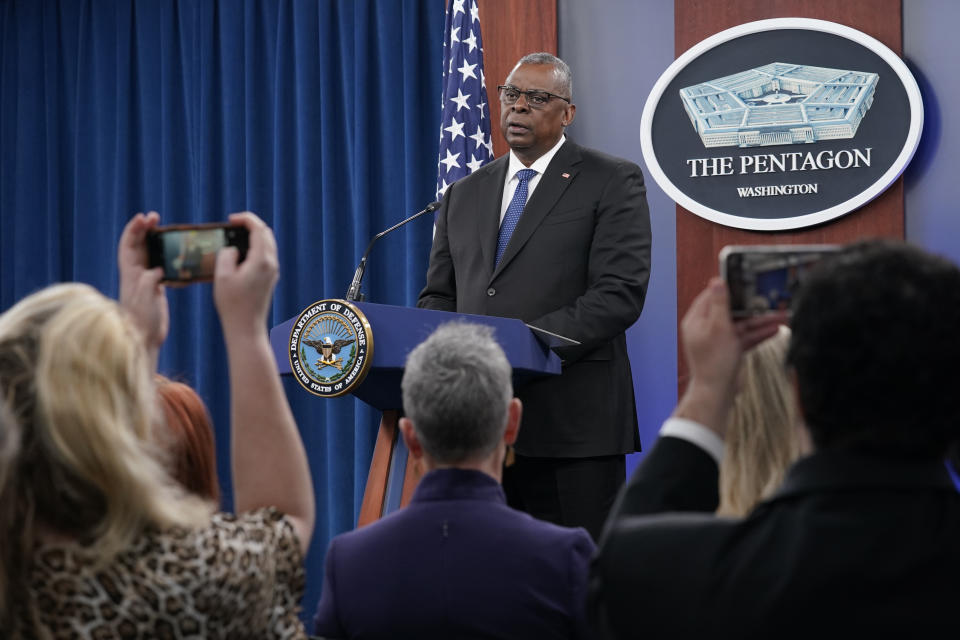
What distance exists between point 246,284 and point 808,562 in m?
0.67

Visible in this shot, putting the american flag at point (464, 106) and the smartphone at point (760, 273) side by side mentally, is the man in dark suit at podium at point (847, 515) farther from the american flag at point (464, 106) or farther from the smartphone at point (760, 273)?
the american flag at point (464, 106)

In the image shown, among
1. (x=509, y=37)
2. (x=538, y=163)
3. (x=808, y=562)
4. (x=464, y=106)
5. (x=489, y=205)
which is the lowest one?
(x=808, y=562)

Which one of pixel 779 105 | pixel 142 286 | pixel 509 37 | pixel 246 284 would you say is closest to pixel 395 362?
pixel 142 286

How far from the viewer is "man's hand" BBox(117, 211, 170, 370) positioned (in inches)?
53.9

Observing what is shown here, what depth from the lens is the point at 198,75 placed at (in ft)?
18.3

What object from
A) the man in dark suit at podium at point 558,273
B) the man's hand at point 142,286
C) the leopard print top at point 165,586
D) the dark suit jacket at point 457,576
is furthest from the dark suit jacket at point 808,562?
the man in dark suit at podium at point 558,273

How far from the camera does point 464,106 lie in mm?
4488

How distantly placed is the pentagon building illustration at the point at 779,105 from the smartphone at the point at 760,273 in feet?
10.4

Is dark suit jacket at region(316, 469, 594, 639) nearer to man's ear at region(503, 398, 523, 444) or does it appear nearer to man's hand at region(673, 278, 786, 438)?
man's ear at region(503, 398, 523, 444)

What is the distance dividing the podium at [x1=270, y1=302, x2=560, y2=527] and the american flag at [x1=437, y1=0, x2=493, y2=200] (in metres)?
1.58

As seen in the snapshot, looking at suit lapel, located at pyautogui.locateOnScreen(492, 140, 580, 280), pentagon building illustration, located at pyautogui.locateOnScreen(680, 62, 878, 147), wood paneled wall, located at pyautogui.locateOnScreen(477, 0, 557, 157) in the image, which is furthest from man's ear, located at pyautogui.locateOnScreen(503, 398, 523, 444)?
wood paneled wall, located at pyautogui.locateOnScreen(477, 0, 557, 157)

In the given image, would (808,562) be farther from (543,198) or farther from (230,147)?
(230,147)

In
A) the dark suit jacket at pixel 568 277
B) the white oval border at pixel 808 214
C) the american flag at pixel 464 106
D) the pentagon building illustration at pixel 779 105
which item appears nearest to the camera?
the dark suit jacket at pixel 568 277

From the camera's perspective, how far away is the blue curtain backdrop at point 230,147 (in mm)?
5051
